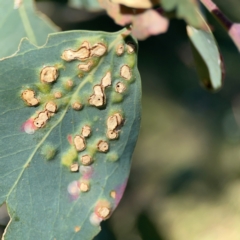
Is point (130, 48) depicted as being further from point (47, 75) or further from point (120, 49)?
point (47, 75)

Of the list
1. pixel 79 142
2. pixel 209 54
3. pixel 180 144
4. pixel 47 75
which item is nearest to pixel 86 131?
pixel 79 142

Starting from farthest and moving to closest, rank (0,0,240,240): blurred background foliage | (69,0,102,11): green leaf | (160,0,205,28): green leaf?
(0,0,240,240): blurred background foliage < (69,0,102,11): green leaf < (160,0,205,28): green leaf

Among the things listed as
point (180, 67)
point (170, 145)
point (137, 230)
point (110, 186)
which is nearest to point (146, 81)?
point (180, 67)

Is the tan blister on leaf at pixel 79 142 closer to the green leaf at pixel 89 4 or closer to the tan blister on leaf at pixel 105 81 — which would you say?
the tan blister on leaf at pixel 105 81

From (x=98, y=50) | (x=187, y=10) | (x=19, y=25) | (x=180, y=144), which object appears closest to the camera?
(x=187, y=10)

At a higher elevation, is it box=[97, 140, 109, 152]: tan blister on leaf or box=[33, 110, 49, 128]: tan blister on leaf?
box=[33, 110, 49, 128]: tan blister on leaf

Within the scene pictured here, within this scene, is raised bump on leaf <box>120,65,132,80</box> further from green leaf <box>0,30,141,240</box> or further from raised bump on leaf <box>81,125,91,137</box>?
raised bump on leaf <box>81,125,91,137</box>

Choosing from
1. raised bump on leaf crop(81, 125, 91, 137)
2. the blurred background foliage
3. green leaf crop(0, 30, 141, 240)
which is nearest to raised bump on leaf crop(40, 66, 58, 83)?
green leaf crop(0, 30, 141, 240)
